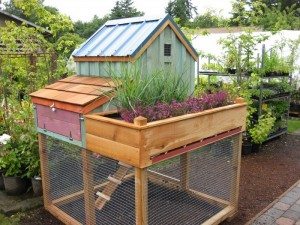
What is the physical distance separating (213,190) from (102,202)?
1189mm

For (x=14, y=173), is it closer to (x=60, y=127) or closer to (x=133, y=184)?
(x=60, y=127)

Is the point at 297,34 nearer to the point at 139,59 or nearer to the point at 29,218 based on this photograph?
the point at 139,59

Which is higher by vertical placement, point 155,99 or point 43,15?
point 43,15

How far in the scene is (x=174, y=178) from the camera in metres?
3.42

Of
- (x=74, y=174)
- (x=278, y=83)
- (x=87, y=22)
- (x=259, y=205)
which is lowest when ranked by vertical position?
(x=259, y=205)

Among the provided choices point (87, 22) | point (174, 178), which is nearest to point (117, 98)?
point (174, 178)

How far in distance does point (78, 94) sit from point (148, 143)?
0.96m

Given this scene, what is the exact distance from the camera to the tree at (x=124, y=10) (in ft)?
116

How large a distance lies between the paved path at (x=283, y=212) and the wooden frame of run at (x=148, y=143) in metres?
0.36

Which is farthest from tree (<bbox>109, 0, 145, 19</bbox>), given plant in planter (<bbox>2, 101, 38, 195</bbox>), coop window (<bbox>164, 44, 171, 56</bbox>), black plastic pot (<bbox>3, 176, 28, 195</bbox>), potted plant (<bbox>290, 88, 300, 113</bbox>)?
coop window (<bbox>164, 44, 171, 56</bbox>)

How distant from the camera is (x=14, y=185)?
12.7ft

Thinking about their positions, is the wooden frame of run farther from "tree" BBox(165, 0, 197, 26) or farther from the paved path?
"tree" BBox(165, 0, 197, 26)

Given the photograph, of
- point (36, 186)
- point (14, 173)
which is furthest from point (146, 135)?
point (14, 173)

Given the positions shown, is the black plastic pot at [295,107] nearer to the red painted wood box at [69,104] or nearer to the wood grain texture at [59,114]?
the red painted wood box at [69,104]
